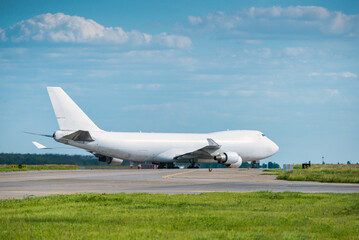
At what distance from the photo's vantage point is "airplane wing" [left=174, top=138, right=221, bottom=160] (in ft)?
229

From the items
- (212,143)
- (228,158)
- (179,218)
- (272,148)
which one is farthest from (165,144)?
(179,218)

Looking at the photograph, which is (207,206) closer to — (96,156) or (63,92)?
(63,92)

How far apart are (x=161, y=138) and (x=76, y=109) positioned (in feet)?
38.9

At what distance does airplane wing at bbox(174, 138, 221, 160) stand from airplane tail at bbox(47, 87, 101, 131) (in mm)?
14235

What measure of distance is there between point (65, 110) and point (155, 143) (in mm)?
12179

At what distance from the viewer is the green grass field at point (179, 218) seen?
11164mm

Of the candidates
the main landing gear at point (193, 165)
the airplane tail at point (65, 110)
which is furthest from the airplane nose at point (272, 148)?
the airplane tail at point (65, 110)

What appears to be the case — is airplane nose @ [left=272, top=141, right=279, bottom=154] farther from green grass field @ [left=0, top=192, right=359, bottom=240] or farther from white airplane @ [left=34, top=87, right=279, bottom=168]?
green grass field @ [left=0, top=192, right=359, bottom=240]

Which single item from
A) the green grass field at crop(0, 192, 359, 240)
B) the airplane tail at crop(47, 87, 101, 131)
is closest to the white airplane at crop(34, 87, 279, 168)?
the airplane tail at crop(47, 87, 101, 131)

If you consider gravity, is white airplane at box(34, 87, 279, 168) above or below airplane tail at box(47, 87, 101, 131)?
below

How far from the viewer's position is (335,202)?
59.3 feet

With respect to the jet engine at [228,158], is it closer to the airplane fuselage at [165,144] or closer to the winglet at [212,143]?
the winglet at [212,143]

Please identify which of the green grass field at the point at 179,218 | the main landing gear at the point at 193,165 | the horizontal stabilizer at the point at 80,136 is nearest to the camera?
the green grass field at the point at 179,218

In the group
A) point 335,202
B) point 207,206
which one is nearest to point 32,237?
point 207,206
